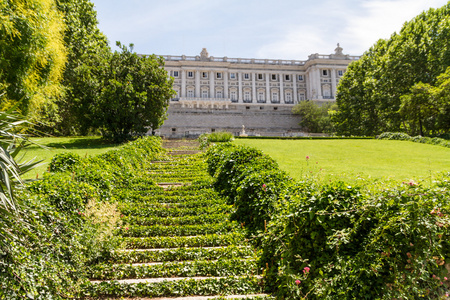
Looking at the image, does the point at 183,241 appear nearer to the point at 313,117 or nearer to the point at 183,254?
the point at 183,254

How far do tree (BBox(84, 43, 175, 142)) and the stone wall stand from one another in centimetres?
2483

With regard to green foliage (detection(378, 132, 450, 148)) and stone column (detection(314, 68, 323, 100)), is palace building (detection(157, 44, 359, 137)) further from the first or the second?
green foliage (detection(378, 132, 450, 148))

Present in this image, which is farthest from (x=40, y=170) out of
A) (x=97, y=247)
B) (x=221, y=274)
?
(x=221, y=274)

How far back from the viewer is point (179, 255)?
5.10 meters

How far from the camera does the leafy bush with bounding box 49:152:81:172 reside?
6.34 m

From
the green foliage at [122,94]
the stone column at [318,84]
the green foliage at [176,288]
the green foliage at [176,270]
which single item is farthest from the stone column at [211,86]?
the green foliage at [176,288]

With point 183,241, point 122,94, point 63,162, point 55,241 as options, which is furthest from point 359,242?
point 122,94

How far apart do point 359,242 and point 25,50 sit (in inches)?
480

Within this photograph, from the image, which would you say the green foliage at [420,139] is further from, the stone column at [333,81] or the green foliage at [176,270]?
the stone column at [333,81]

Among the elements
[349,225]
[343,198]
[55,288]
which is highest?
[343,198]

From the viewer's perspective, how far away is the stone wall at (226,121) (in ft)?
154

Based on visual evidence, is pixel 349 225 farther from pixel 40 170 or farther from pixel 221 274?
pixel 40 170

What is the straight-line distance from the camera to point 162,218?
650 centimetres

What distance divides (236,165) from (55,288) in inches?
180
